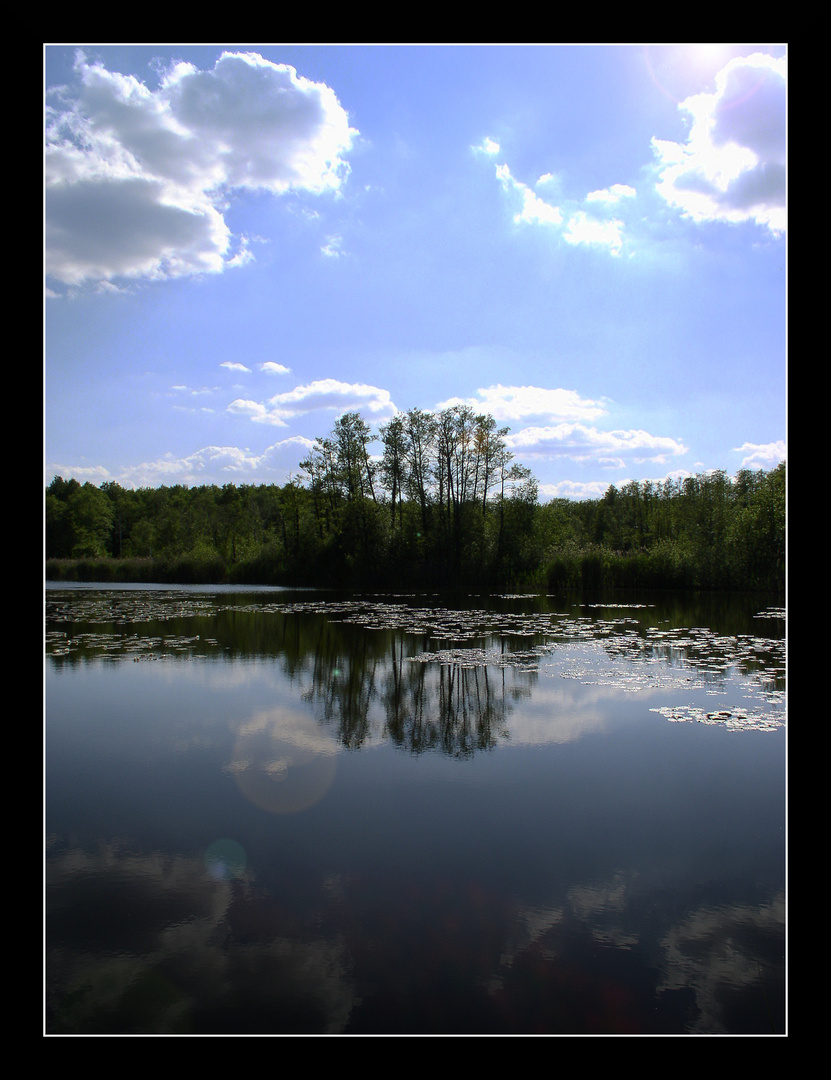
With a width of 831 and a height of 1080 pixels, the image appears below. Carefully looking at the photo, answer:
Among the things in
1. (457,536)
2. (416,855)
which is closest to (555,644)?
(416,855)

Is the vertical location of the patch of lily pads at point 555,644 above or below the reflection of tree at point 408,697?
below

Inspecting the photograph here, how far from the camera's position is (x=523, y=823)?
3.75 m

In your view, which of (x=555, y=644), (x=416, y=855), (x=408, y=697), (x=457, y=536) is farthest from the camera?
(x=457, y=536)

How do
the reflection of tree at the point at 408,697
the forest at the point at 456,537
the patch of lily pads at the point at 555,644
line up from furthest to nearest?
1. the forest at the point at 456,537
2. the patch of lily pads at the point at 555,644
3. the reflection of tree at the point at 408,697

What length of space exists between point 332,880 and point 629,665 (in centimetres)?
699

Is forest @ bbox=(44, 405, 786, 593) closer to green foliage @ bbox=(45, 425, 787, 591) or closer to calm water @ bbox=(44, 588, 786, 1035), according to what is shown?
green foliage @ bbox=(45, 425, 787, 591)

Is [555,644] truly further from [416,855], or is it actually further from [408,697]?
[416,855]

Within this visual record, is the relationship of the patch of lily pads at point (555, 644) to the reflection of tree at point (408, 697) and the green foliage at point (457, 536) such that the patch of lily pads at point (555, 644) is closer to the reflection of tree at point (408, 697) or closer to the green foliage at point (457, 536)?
the reflection of tree at point (408, 697)

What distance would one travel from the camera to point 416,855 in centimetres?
337

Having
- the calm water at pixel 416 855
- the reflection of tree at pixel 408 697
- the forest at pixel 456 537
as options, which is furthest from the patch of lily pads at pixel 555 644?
the forest at pixel 456 537

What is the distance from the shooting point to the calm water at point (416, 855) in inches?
91.9

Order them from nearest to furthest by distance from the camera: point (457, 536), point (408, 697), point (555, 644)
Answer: point (408, 697) < point (555, 644) < point (457, 536)

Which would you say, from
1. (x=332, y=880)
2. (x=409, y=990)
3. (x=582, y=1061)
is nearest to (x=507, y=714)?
(x=332, y=880)
